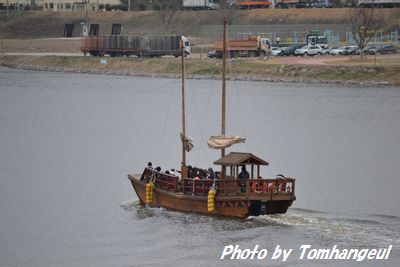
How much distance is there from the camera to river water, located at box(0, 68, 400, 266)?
46.8 m

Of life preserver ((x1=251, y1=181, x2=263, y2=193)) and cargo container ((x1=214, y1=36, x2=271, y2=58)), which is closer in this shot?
life preserver ((x1=251, y1=181, x2=263, y2=193))

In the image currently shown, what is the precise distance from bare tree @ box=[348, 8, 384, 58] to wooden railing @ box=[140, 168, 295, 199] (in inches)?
2877

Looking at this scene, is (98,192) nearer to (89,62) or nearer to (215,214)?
(215,214)

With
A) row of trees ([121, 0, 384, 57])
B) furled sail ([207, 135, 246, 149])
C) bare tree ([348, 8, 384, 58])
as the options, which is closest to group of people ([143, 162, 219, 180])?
furled sail ([207, 135, 246, 149])

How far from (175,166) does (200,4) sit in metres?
112

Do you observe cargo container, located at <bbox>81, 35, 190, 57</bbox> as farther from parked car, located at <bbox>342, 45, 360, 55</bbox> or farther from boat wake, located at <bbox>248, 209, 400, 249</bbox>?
boat wake, located at <bbox>248, 209, 400, 249</bbox>

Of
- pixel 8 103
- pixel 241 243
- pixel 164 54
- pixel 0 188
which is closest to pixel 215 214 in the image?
pixel 241 243

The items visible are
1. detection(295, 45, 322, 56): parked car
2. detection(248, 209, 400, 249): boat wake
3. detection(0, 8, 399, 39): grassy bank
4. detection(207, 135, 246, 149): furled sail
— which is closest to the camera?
detection(248, 209, 400, 249): boat wake

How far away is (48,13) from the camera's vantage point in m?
184

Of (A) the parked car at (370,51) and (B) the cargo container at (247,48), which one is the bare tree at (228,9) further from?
(A) the parked car at (370,51)

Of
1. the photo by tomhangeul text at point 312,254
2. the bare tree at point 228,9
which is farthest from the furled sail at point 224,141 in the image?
the bare tree at point 228,9

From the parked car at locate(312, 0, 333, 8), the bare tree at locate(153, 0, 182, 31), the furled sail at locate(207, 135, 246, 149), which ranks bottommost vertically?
the bare tree at locate(153, 0, 182, 31)

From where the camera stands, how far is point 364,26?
131 m

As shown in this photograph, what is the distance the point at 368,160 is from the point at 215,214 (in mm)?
17702
